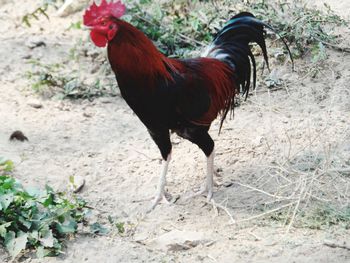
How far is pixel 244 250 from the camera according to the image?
425 centimetres

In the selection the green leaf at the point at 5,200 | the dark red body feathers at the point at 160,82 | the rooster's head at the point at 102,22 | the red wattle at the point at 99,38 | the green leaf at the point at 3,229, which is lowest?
the green leaf at the point at 3,229

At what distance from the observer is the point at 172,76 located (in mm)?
4754

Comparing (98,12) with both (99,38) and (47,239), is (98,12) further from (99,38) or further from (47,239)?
(47,239)

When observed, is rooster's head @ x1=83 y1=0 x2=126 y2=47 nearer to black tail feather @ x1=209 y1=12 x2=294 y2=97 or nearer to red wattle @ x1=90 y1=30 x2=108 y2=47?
red wattle @ x1=90 y1=30 x2=108 y2=47

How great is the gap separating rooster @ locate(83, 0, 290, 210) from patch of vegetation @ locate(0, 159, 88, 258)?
→ 900 mm

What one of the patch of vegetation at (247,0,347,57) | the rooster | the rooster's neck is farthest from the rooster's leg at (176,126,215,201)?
the patch of vegetation at (247,0,347,57)

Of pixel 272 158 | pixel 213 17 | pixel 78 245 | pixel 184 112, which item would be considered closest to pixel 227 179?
pixel 272 158

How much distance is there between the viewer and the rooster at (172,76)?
179 inches

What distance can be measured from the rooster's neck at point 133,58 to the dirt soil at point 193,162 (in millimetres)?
1150

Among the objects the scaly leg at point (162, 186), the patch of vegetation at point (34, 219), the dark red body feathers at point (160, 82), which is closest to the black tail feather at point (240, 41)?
the dark red body feathers at point (160, 82)

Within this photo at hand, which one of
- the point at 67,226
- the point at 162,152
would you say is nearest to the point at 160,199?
the point at 162,152

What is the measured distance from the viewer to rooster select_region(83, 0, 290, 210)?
4.54 meters

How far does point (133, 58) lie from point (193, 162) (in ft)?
4.84

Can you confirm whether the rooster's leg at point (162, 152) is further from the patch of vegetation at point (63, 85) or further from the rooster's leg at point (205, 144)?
the patch of vegetation at point (63, 85)
